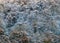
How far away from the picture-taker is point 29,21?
293cm

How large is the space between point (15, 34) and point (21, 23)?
0.24m

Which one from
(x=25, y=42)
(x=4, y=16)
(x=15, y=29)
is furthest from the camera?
(x=4, y=16)

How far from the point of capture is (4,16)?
2.97 metres

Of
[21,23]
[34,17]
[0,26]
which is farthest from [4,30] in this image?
[34,17]

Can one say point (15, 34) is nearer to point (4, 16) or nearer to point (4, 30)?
point (4, 30)

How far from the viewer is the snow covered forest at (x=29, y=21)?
2.65m

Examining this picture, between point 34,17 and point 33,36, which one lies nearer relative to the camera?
point 33,36

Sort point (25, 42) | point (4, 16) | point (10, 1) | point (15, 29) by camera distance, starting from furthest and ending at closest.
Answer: point (10, 1), point (4, 16), point (15, 29), point (25, 42)

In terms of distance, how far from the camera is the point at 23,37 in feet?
8.64

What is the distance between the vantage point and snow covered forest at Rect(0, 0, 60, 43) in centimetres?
265

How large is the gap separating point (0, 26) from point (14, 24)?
0.75 feet

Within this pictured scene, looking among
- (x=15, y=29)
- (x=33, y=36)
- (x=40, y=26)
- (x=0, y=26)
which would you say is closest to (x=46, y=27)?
(x=40, y=26)

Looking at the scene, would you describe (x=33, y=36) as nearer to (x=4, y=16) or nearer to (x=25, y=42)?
(x=25, y=42)

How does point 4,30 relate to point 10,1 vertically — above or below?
below
